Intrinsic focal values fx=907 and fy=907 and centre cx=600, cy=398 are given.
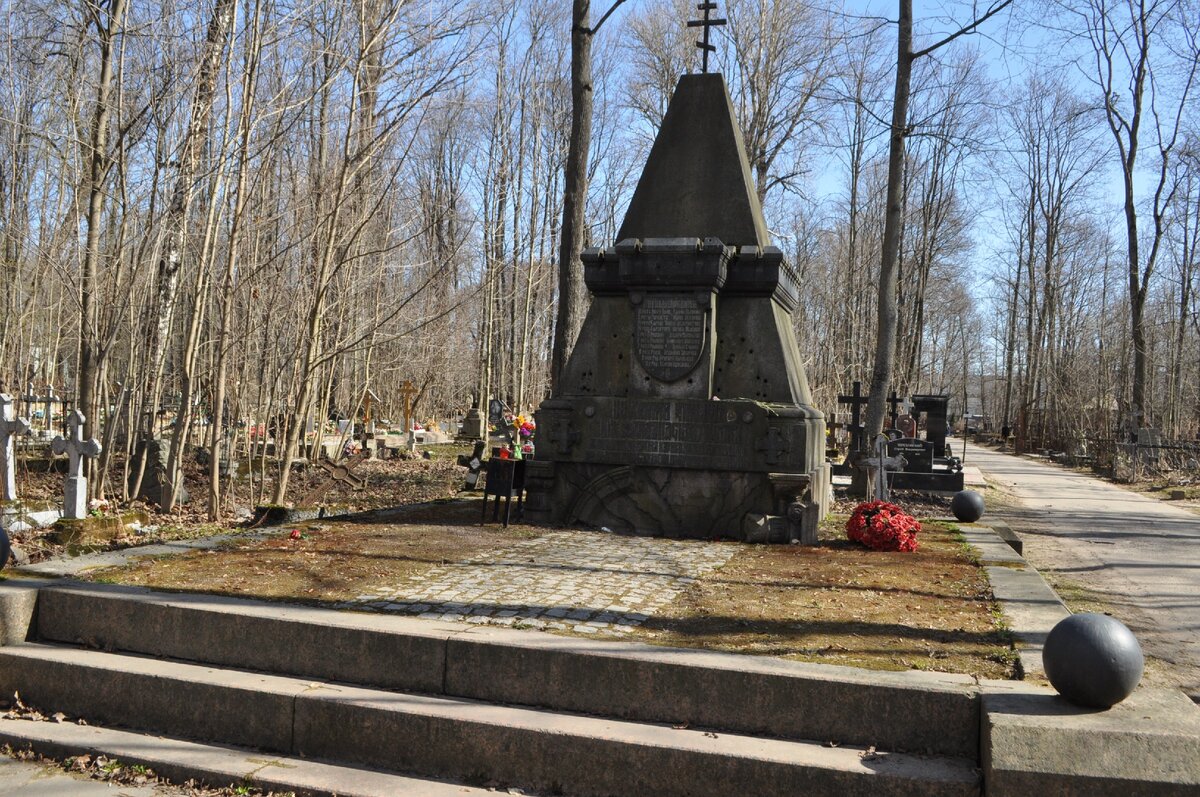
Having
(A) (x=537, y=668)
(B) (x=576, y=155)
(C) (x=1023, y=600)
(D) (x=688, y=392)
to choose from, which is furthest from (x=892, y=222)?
(A) (x=537, y=668)

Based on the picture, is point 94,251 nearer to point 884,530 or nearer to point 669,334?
point 669,334

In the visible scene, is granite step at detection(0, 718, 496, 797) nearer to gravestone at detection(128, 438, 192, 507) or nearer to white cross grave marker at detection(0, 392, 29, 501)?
white cross grave marker at detection(0, 392, 29, 501)

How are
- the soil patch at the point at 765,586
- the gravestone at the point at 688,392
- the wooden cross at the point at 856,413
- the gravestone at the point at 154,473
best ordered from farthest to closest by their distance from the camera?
the wooden cross at the point at 856,413 < the gravestone at the point at 154,473 < the gravestone at the point at 688,392 < the soil patch at the point at 765,586

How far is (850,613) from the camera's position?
5.89 meters

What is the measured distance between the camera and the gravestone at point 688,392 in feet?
30.6

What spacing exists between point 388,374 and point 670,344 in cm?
2609

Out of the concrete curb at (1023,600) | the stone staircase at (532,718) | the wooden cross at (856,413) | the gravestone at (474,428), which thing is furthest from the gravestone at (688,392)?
the gravestone at (474,428)

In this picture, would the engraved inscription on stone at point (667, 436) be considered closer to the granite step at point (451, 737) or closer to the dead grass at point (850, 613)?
the dead grass at point (850, 613)

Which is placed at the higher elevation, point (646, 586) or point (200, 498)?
point (646, 586)

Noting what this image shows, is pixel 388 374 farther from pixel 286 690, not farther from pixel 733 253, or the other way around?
pixel 286 690

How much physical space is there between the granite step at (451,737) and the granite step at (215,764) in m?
0.11

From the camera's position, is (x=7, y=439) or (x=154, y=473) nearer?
(x=7, y=439)

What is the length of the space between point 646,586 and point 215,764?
3.11 m

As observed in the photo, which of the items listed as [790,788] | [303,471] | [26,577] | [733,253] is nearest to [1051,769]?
[790,788]
